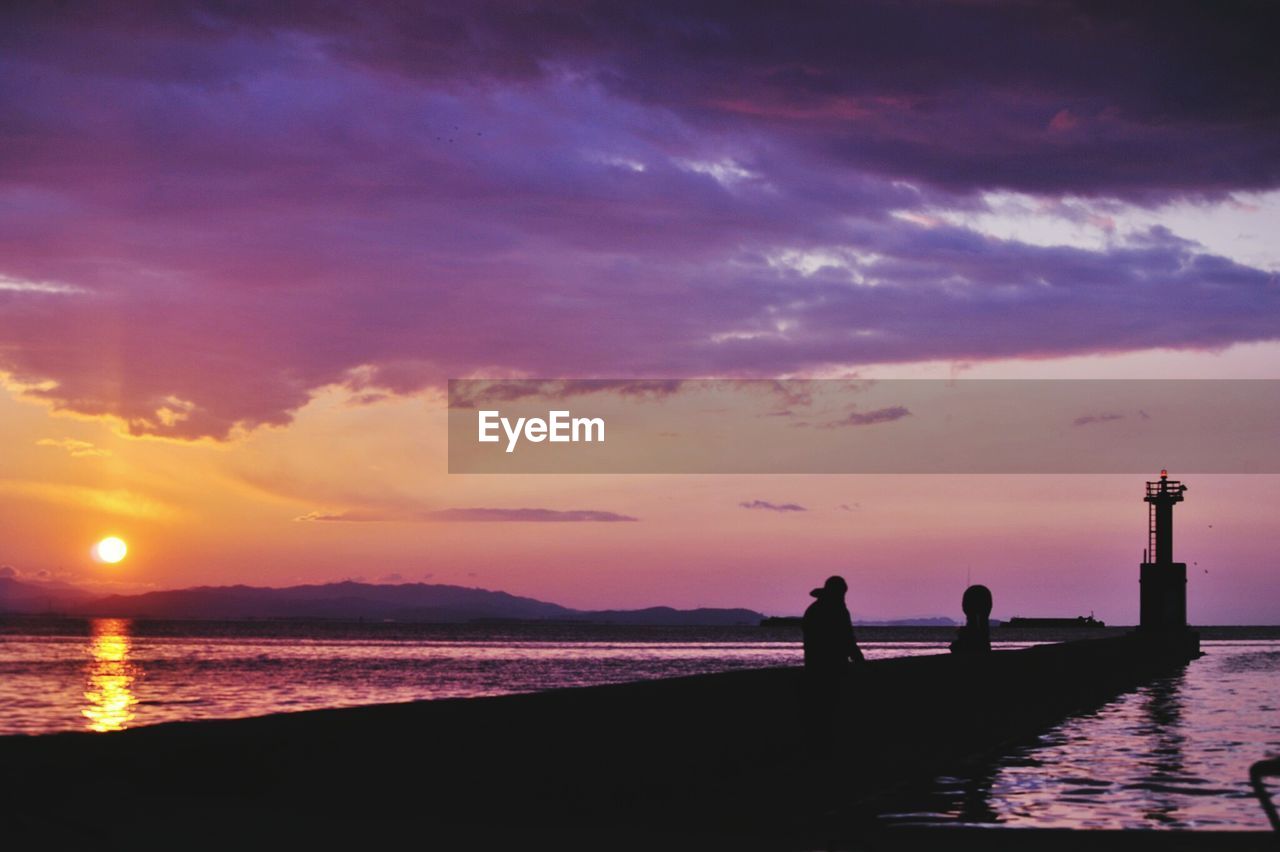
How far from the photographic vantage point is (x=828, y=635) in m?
14.6

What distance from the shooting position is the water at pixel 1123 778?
1106 cm

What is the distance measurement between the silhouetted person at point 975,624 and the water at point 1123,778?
19.4 ft

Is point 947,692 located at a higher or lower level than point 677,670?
higher

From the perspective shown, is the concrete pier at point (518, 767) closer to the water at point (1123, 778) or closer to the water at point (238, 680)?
the water at point (1123, 778)

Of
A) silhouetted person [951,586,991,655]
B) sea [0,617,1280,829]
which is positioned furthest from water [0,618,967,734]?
silhouetted person [951,586,991,655]

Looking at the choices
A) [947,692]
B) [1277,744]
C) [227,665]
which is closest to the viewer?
[1277,744]

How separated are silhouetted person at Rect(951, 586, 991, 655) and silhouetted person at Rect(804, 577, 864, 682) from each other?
53.3ft

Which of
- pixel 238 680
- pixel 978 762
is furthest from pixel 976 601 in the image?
pixel 238 680

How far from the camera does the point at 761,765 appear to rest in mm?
14023

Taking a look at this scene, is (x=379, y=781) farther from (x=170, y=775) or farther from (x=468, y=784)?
(x=170, y=775)

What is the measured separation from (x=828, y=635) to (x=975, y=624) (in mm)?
18199

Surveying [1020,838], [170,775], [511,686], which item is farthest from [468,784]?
[511,686]

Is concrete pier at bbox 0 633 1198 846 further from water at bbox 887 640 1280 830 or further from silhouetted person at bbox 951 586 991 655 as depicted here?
silhouetted person at bbox 951 586 991 655

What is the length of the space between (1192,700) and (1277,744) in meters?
12.3
